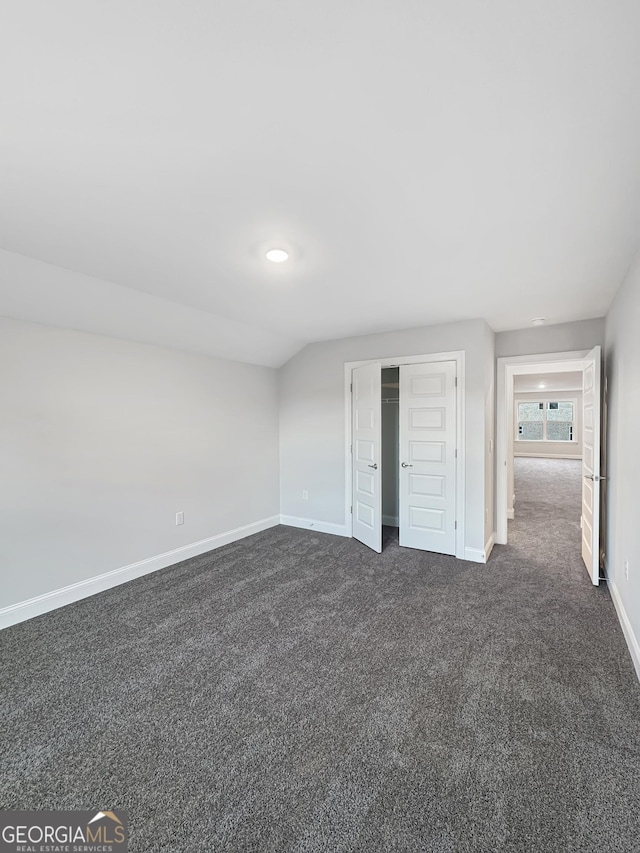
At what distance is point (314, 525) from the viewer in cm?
491

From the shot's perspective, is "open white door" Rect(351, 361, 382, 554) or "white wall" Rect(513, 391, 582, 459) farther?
"white wall" Rect(513, 391, 582, 459)

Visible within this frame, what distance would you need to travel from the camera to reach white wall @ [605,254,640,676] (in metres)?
2.28

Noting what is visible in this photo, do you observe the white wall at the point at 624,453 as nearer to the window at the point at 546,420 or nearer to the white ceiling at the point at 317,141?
the white ceiling at the point at 317,141

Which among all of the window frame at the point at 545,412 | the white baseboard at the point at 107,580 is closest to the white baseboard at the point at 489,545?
the white baseboard at the point at 107,580

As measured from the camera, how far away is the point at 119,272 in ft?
8.30

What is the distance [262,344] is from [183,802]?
3.85 metres

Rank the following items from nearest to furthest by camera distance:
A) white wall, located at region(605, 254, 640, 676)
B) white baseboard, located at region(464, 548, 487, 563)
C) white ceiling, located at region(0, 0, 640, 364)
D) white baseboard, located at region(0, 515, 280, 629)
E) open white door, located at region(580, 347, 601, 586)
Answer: white ceiling, located at region(0, 0, 640, 364) → white wall, located at region(605, 254, 640, 676) → white baseboard, located at region(0, 515, 280, 629) → open white door, located at region(580, 347, 601, 586) → white baseboard, located at region(464, 548, 487, 563)

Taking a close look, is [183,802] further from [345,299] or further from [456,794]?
[345,299]

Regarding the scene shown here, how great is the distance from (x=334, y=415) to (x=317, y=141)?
3485 millimetres

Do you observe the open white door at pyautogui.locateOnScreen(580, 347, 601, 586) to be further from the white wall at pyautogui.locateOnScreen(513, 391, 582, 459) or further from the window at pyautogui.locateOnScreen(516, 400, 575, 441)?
the window at pyautogui.locateOnScreen(516, 400, 575, 441)

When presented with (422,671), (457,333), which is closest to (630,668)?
(422,671)

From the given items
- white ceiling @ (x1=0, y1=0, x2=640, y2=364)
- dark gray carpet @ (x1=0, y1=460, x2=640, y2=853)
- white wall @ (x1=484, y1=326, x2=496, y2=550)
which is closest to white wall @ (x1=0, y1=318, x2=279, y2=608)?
dark gray carpet @ (x1=0, y1=460, x2=640, y2=853)

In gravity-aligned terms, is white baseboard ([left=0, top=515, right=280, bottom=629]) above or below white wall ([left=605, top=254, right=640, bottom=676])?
below

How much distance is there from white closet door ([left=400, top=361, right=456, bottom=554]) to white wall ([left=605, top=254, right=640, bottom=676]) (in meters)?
1.32
